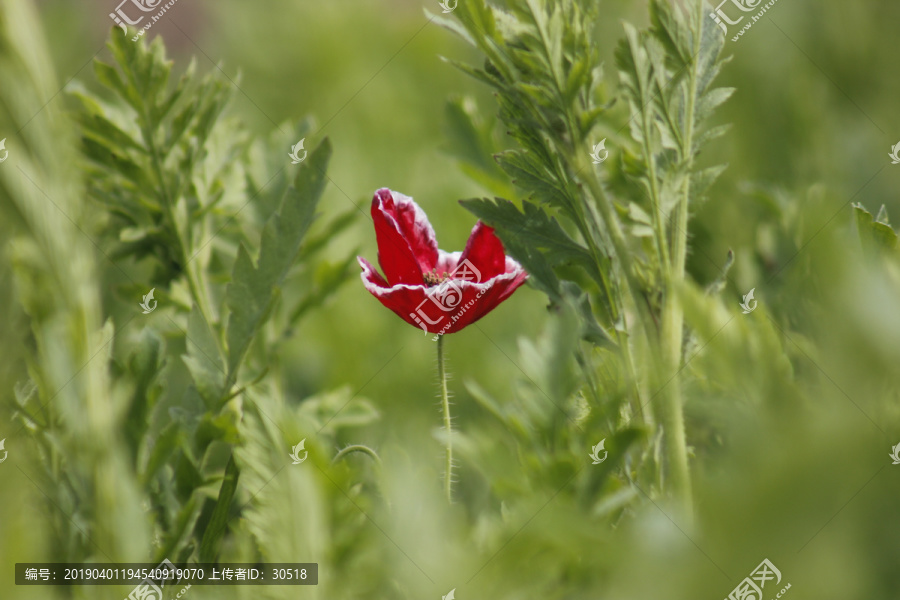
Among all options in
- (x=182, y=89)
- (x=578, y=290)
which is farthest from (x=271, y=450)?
(x=182, y=89)

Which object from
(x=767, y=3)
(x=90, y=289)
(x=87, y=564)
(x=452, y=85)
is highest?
(x=452, y=85)

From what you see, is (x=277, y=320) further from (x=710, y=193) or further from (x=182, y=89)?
(x=710, y=193)
